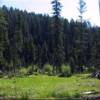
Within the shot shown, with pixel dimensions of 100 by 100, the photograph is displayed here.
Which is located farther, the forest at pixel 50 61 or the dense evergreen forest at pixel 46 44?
the dense evergreen forest at pixel 46 44

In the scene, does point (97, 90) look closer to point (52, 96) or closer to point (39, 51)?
point (52, 96)

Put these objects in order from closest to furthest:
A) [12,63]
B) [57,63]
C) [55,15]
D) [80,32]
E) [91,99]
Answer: [91,99], [55,15], [80,32], [57,63], [12,63]

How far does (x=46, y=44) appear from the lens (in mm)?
146125

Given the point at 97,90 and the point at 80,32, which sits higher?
the point at 80,32

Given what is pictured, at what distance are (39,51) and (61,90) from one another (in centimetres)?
11033

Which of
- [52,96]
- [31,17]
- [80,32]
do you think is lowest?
[52,96]

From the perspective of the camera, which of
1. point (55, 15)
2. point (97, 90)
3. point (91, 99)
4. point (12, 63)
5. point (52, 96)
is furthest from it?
point (12, 63)

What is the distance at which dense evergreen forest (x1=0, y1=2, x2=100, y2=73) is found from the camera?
270 feet

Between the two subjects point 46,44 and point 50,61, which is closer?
point 50,61

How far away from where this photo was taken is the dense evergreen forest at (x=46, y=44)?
270ft

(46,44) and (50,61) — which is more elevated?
(46,44)

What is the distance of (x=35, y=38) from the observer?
6457 inches

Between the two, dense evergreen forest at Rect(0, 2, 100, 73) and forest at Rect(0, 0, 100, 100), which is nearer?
forest at Rect(0, 0, 100, 100)

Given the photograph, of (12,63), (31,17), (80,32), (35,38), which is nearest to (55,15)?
(80,32)
